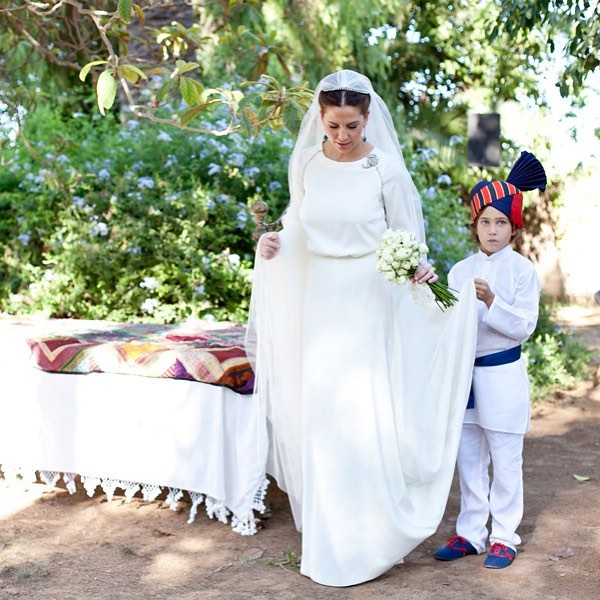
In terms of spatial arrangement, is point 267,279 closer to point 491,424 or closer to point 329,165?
point 329,165

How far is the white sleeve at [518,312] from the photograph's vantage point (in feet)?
11.7

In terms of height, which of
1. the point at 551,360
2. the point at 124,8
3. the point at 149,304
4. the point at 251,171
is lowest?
the point at 551,360

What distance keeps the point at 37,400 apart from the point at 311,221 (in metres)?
1.84

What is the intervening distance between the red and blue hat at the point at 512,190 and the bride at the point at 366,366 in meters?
0.26

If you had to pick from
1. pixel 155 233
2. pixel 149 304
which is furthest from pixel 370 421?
pixel 155 233

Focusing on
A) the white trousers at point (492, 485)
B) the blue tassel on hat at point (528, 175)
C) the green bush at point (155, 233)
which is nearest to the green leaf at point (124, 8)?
the blue tassel on hat at point (528, 175)

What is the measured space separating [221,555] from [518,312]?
5.52 ft

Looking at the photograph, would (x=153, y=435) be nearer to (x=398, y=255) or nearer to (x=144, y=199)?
(x=398, y=255)

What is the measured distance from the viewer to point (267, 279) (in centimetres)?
404

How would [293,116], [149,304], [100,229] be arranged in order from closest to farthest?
[293,116], [149,304], [100,229]

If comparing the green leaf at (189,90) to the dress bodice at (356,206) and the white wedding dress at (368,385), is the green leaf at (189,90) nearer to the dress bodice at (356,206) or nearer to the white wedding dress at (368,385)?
the white wedding dress at (368,385)

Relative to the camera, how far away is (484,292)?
11.8ft

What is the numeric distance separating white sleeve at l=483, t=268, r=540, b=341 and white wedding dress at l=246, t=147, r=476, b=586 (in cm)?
9

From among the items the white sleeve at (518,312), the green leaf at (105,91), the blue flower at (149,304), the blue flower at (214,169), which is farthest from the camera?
the blue flower at (214,169)
